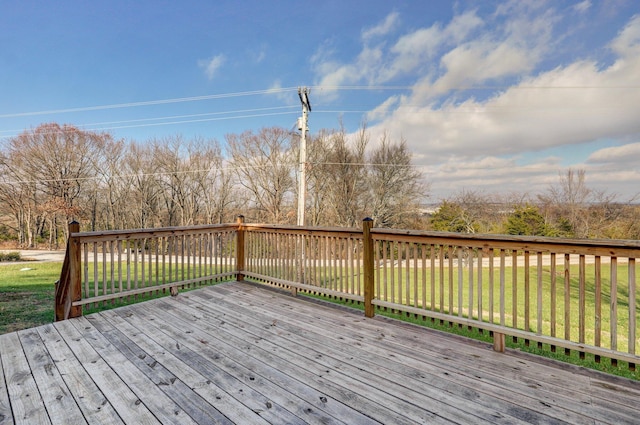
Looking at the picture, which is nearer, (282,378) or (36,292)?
(282,378)

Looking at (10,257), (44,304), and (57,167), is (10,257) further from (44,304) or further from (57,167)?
(44,304)

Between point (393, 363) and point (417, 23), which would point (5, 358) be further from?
point (417, 23)

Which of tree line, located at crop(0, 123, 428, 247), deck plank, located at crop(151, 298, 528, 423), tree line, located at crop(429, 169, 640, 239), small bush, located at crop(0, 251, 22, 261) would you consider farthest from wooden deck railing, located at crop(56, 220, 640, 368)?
small bush, located at crop(0, 251, 22, 261)

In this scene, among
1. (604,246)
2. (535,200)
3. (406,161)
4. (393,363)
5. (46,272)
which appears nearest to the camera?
(604,246)

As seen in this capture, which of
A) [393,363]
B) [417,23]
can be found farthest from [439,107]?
[393,363]

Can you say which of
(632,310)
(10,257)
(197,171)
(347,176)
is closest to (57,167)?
(10,257)

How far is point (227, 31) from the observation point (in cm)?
1093

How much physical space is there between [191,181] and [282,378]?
18.0m

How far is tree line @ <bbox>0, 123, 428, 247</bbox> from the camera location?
15594 millimetres

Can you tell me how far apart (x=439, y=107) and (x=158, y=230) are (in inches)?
569

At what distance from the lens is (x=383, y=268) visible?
3.29 metres

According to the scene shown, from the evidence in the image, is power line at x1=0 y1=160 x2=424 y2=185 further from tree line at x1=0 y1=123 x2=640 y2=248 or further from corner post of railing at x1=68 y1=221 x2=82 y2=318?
corner post of railing at x1=68 y1=221 x2=82 y2=318

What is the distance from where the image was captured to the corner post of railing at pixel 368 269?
3.43m

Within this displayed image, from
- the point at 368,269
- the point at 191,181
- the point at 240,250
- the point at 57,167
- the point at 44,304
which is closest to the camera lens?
the point at 368,269
